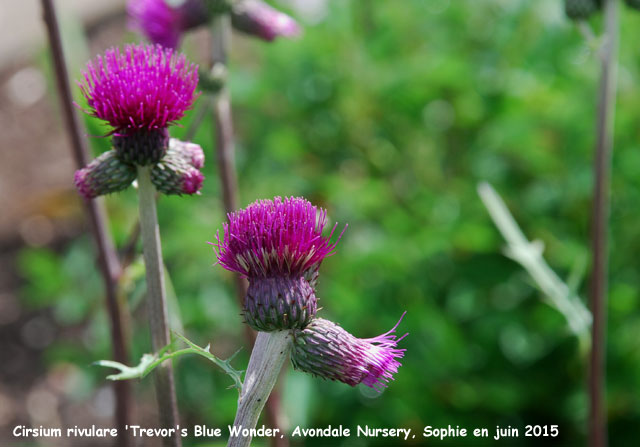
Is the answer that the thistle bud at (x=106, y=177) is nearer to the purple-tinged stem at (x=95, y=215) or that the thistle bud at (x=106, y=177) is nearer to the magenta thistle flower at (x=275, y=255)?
the magenta thistle flower at (x=275, y=255)

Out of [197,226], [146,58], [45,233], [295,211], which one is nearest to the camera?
[295,211]

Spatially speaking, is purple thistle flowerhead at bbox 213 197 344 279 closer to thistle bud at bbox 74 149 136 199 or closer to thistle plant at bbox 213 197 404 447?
thistle plant at bbox 213 197 404 447

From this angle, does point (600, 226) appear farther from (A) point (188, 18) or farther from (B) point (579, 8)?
(A) point (188, 18)

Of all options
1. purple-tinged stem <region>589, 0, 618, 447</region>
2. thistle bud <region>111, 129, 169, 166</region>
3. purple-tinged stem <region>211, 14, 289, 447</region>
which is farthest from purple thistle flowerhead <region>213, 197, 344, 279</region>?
purple-tinged stem <region>589, 0, 618, 447</region>

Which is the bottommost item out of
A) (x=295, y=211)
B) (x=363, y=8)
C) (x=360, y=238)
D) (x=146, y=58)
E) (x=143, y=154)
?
(x=295, y=211)

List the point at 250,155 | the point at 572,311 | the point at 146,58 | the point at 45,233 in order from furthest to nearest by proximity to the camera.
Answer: the point at 45,233
the point at 250,155
the point at 572,311
the point at 146,58

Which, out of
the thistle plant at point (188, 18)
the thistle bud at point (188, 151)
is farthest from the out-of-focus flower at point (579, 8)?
the thistle bud at point (188, 151)

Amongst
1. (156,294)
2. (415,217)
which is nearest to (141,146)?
(156,294)

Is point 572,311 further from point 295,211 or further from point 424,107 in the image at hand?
point 424,107

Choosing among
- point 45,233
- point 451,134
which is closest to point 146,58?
point 451,134
